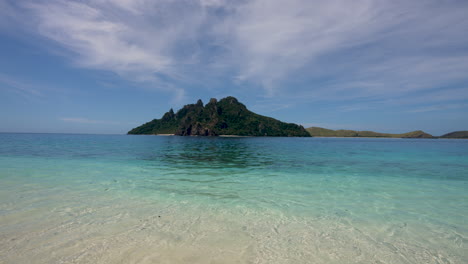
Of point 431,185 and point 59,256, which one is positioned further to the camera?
point 431,185

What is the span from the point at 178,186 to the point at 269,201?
571cm

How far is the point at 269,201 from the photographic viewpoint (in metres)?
10.0

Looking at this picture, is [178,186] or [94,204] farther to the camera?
[178,186]

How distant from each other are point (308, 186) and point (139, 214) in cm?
986

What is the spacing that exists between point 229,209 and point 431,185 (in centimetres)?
1432

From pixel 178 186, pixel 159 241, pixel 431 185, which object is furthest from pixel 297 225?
pixel 431 185

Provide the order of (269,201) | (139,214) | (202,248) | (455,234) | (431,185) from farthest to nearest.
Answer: (431,185) < (269,201) < (139,214) < (455,234) < (202,248)

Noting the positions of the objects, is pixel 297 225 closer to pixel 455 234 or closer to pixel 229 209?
pixel 229 209

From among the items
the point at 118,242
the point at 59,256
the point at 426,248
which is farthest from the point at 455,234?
the point at 59,256

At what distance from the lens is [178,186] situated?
12852mm

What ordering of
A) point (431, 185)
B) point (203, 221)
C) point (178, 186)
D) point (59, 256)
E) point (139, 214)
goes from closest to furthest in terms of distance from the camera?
1. point (59, 256)
2. point (203, 221)
3. point (139, 214)
4. point (178, 186)
5. point (431, 185)

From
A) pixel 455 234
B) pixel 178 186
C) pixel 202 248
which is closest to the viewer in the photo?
pixel 202 248

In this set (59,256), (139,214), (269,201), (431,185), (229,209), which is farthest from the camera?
(431,185)

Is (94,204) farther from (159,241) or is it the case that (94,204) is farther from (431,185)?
(431,185)
